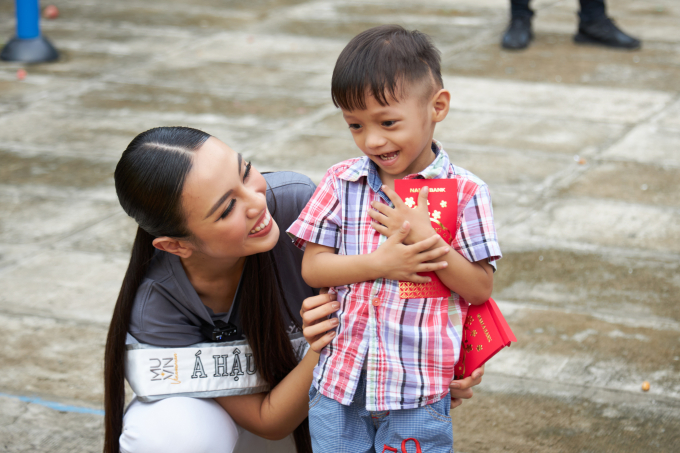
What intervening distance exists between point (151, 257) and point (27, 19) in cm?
603

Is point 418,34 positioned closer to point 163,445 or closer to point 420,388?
point 420,388

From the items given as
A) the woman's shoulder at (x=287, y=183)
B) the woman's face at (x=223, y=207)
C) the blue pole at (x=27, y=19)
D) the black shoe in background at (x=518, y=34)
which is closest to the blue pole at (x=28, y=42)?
the blue pole at (x=27, y=19)

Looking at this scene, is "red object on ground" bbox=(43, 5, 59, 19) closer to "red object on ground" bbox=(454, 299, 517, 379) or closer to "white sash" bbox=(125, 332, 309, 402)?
"white sash" bbox=(125, 332, 309, 402)

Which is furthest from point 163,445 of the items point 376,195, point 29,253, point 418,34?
point 29,253

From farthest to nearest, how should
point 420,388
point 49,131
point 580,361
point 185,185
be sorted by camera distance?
point 49,131 < point 580,361 < point 185,185 < point 420,388

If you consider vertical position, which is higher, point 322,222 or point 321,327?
point 322,222

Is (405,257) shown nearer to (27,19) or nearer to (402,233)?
(402,233)

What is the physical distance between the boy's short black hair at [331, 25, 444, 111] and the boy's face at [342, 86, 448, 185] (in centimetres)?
2

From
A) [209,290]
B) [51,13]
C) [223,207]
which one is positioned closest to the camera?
[223,207]

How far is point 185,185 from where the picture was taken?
192 centimetres

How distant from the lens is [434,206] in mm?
1774

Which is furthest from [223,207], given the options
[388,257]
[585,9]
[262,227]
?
[585,9]

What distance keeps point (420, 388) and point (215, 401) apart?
0.68 meters

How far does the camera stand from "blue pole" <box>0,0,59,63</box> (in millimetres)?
7312
